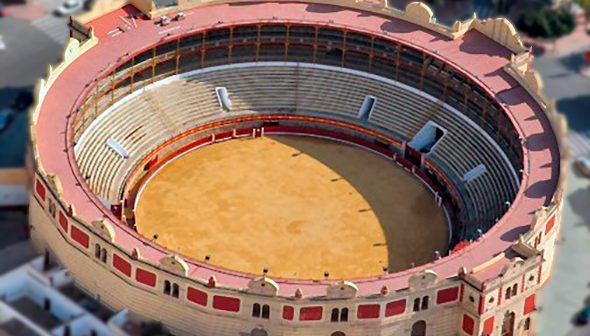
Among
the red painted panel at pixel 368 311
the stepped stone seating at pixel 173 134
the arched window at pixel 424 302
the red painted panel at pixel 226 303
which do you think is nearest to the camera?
the red painted panel at pixel 226 303

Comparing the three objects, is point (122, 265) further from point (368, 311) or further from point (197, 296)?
point (368, 311)

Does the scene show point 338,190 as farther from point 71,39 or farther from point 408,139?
point 71,39

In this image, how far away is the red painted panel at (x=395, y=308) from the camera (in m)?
162

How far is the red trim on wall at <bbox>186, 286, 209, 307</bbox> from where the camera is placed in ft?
529

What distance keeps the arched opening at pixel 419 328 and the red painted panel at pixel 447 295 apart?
Answer: 3055mm

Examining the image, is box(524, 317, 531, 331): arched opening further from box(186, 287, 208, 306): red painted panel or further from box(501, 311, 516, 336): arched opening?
box(186, 287, 208, 306): red painted panel

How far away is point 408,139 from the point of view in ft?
655

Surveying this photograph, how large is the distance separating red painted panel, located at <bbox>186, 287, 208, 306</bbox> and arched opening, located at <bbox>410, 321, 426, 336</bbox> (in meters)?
21.6

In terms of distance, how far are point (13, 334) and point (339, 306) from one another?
32.9 metres

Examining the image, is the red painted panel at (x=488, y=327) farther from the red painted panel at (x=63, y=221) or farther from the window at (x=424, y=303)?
the red painted panel at (x=63, y=221)

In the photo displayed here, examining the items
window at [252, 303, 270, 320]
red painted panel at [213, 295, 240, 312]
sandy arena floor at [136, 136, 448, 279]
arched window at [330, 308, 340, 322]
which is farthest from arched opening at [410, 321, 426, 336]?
red painted panel at [213, 295, 240, 312]

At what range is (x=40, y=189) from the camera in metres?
174

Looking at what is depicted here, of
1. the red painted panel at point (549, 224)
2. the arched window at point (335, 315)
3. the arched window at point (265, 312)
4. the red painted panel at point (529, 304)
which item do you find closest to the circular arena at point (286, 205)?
the arched window at point (265, 312)

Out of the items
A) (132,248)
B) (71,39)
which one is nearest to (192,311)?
(132,248)
